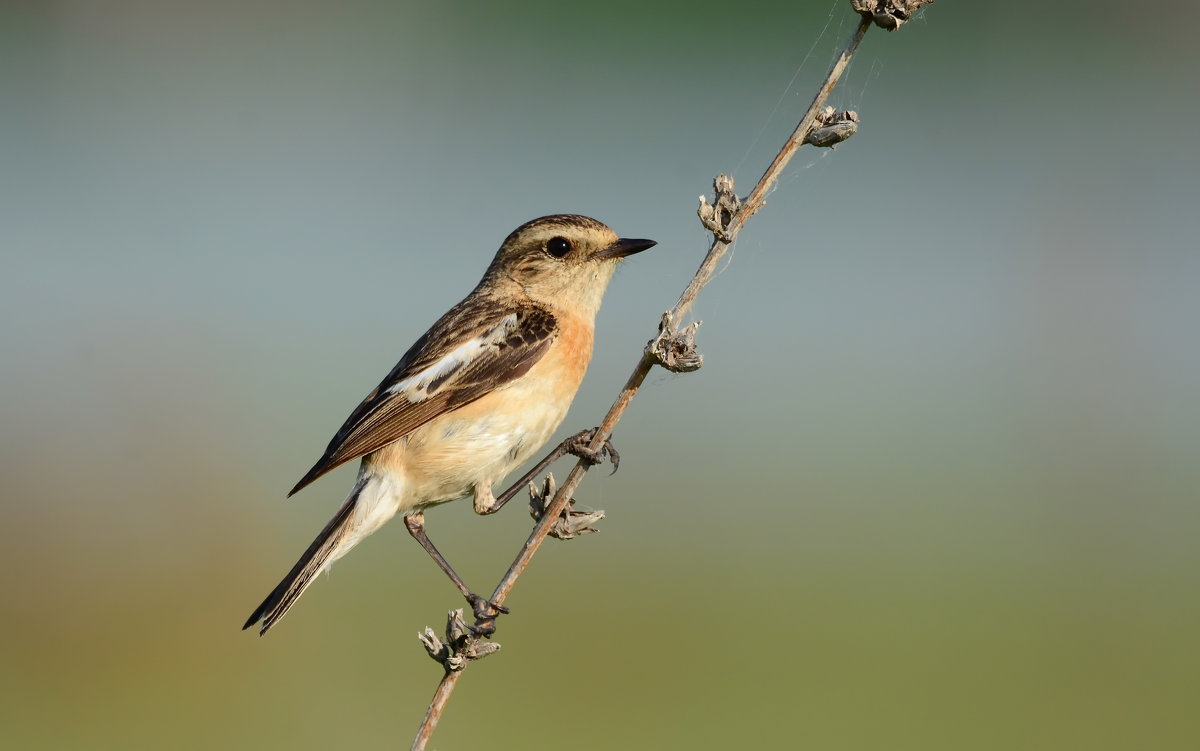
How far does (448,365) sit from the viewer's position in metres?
4.63

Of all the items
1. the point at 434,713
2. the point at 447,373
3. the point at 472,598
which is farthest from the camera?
the point at 447,373

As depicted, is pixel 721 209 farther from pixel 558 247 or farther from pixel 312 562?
pixel 312 562

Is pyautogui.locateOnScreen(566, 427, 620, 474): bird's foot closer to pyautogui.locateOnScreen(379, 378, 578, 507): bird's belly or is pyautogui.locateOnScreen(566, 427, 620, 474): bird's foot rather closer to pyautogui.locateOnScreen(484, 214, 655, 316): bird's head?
pyautogui.locateOnScreen(379, 378, 578, 507): bird's belly

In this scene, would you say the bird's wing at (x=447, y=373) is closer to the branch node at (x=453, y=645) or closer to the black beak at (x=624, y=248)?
the black beak at (x=624, y=248)

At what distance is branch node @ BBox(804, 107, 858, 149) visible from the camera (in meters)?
2.98

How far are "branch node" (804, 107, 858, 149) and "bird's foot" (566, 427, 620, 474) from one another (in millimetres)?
1238

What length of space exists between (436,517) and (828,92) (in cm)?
1277

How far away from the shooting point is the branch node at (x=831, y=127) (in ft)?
9.77

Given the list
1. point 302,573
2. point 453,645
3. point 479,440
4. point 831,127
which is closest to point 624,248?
point 479,440

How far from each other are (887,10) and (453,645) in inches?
89.1

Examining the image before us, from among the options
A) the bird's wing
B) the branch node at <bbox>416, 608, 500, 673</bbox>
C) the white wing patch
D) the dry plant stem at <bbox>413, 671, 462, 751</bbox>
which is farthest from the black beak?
the dry plant stem at <bbox>413, 671, 462, 751</bbox>

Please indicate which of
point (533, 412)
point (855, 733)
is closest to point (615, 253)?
point (533, 412)

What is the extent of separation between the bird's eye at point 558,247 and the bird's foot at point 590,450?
44.2 inches

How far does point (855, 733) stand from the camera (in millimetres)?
8961
